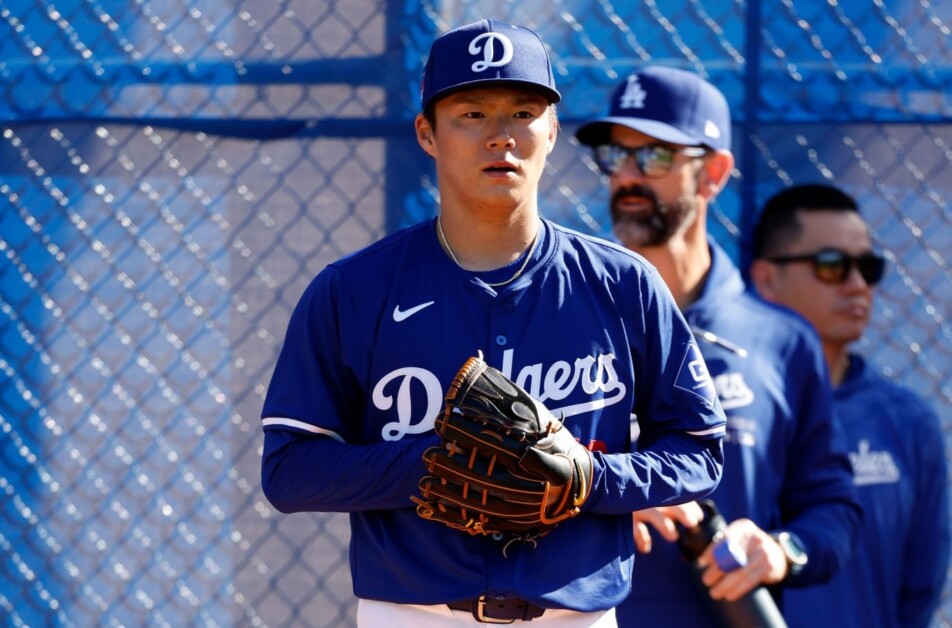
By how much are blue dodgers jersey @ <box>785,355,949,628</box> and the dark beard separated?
2.97 ft

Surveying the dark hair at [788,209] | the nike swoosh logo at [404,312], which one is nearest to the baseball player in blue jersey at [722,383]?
the dark hair at [788,209]

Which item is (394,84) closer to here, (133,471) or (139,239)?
(139,239)

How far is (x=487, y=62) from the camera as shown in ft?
6.54

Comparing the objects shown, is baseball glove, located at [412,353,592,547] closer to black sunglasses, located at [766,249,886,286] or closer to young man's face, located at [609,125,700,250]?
young man's face, located at [609,125,700,250]

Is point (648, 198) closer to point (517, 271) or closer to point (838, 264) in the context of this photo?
point (838, 264)

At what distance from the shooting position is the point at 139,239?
11.8 feet

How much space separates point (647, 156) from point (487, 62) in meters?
1.18

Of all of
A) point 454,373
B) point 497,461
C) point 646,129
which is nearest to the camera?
point 497,461

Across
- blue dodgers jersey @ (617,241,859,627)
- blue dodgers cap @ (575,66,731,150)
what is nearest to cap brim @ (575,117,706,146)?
blue dodgers cap @ (575,66,731,150)

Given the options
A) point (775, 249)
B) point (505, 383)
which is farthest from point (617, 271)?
point (775, 249)

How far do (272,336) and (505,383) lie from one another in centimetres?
187

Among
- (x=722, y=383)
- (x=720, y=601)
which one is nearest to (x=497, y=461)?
(x=720, y=601)

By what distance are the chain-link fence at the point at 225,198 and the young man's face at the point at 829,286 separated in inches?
6.0

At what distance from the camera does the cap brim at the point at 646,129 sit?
3.04m
